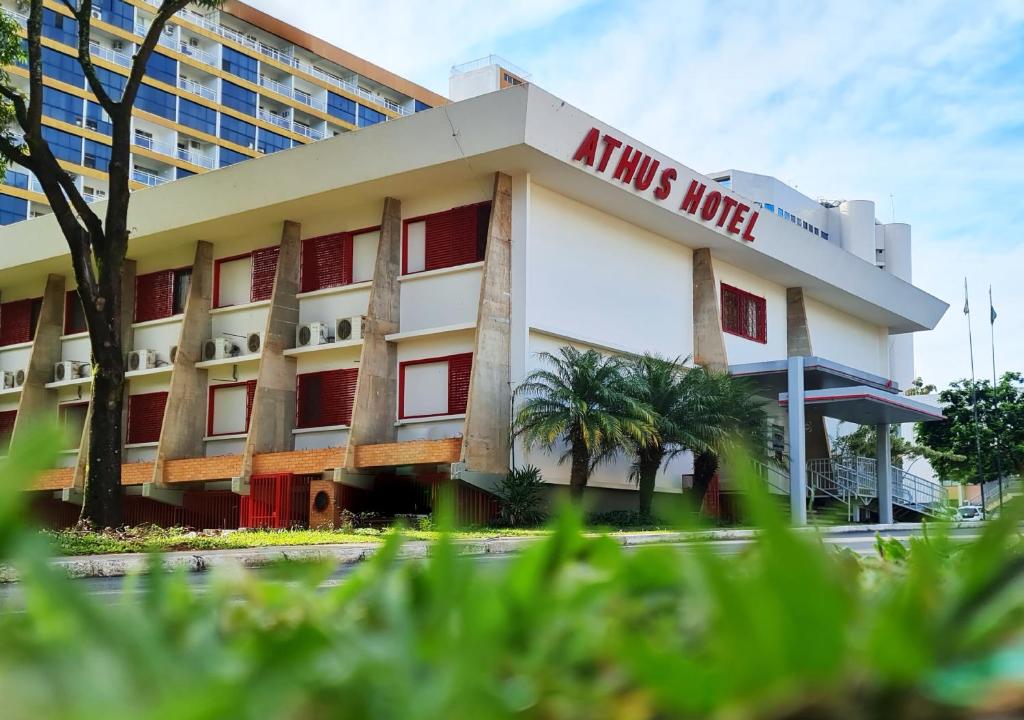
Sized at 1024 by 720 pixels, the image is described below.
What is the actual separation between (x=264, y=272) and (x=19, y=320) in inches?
413

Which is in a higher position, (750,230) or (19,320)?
(750,230)

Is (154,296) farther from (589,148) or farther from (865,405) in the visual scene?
(865,405)

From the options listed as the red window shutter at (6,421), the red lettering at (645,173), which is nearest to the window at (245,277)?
the red window shutter at (6,421)

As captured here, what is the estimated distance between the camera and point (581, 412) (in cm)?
2117

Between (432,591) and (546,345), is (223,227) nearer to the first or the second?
(546,345)

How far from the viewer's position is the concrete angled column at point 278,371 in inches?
996

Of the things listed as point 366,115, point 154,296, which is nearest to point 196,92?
point 366,115

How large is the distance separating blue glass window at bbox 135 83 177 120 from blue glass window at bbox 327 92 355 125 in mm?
10581

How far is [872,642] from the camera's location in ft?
1.56

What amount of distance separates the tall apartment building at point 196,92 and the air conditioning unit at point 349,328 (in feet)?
103

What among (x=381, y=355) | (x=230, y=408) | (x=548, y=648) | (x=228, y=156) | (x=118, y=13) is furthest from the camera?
(x=228, y=156)

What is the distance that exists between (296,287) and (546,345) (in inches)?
274

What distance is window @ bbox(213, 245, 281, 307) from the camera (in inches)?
1076

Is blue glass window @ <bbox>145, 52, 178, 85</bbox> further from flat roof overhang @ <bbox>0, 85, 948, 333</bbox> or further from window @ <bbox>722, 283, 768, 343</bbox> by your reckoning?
window @ <bbox>722, 283, 768, 343</bbox>
